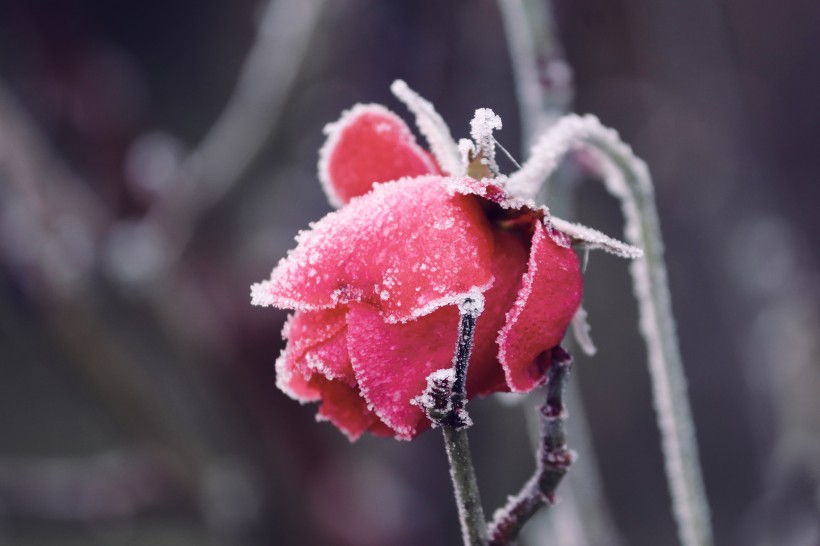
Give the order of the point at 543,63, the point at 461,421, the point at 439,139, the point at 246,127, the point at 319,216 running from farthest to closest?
the point at 319,216 < the point at 246,127 < the point at 543,63 < the point at 439,139 < the point at 461,421

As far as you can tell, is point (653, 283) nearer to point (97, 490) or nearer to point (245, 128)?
point (245, 128)

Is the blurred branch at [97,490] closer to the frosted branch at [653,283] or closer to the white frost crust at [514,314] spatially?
the frosted branch at [653,283]

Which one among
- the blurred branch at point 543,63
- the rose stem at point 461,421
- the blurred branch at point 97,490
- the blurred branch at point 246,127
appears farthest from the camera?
the blurred branch at point 97,490

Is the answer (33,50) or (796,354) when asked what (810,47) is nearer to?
(796,354)

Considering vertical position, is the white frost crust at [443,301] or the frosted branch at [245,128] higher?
the frosted branch at [245,128]

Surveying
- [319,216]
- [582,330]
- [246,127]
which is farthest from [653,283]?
[319,216]

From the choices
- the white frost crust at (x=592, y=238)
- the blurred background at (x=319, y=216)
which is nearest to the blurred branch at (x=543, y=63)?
the white frost crust at (x=592, y=238)

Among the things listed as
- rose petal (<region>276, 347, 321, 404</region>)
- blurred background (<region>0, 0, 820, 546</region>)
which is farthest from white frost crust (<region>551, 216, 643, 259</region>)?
blurred background (<region>0, 0, 820, 546</region>)
